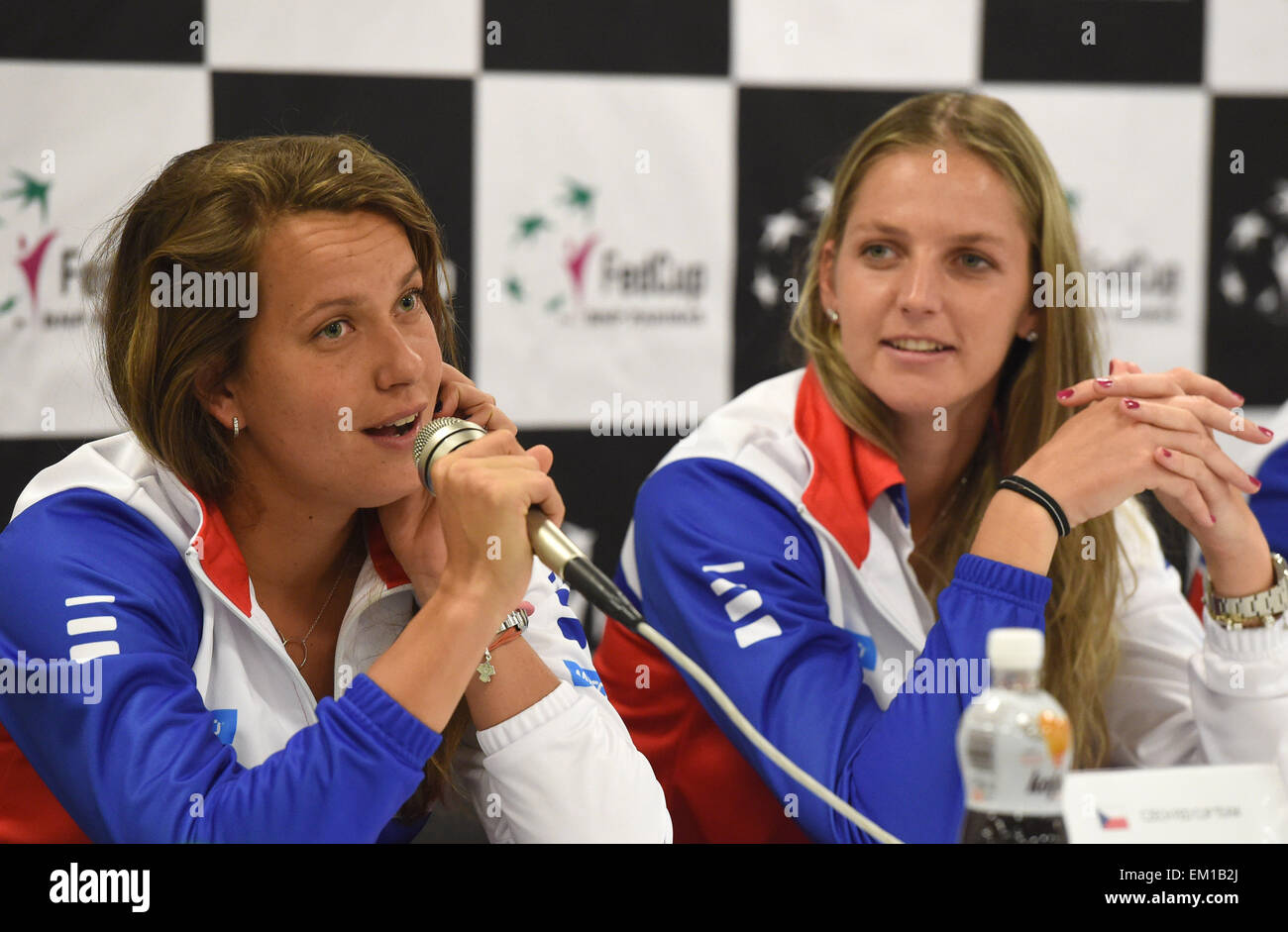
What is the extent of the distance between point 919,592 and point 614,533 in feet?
2.24

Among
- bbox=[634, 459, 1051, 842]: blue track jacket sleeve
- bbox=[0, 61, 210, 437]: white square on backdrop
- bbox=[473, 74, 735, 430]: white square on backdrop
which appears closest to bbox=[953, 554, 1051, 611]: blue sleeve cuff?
bbox=[634, 459, 1051, 842]: blue track jacket sleeve

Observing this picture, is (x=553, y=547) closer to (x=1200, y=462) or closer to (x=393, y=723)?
(x=393, y=723)

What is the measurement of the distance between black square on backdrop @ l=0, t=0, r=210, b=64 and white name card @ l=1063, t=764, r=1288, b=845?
62.4 inches

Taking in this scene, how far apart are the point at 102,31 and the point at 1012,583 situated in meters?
1.49

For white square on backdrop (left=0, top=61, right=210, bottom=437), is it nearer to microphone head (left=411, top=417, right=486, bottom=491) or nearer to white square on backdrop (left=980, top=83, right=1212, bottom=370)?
microphone head (left=411, top=417, right=486, bottom=491)

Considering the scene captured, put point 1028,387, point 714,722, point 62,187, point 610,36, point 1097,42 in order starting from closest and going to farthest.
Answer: point 714,722
point 1028,387
point 62,187
point 610,36
point 1097,42

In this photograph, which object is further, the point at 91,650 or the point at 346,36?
the point at 346,36

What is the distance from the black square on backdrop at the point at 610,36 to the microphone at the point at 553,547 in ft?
3.34

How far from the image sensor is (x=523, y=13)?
1.98 m

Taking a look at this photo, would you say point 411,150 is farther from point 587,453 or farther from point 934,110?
point 934,110

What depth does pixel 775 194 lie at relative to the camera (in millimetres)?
2068

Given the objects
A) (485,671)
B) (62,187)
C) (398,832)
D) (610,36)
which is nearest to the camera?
(485,671)

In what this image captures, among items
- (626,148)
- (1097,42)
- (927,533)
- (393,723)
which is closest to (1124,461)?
(927,533)

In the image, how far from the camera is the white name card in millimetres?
1005
